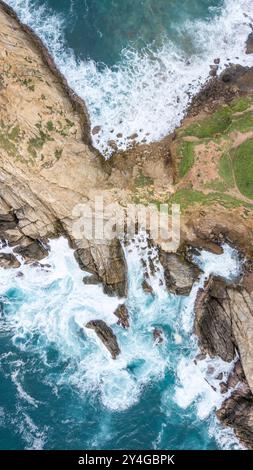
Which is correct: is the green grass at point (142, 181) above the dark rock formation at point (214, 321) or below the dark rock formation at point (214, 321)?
above

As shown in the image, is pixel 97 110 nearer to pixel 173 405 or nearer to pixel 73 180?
pixel 73 180

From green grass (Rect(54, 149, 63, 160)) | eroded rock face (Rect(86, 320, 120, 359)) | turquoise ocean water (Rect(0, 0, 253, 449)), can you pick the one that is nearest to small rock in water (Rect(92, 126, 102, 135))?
turquoise ocean water (Rect(0, 0, 253, 449))

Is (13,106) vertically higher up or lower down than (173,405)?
higher up

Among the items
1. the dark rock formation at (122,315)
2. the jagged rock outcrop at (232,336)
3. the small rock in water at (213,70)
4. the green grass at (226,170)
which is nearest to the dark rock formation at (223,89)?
the small rock in water at (213,70)

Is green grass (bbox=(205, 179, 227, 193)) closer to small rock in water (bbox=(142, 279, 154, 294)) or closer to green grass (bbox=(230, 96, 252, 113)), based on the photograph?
green grass (bbox=(230, 96, 252, 113))

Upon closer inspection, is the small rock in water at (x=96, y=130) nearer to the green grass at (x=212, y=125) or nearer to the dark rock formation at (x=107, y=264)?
the green grass at (x=212, y=125)
